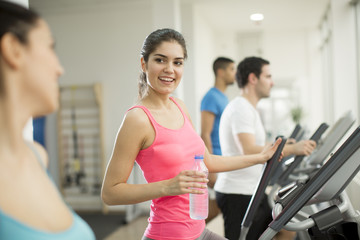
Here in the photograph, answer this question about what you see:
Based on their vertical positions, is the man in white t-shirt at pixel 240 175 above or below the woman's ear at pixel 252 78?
below

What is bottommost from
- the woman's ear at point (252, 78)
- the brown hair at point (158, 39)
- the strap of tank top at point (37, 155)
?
the strap of tank top at point (37, 155)

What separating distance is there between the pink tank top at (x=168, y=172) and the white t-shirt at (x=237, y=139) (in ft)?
2.60

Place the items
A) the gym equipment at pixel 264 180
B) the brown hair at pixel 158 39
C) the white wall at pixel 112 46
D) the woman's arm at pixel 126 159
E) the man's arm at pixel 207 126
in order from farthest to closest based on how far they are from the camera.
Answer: the white wall at pixel 112 46
the man's arm at pixel 207 126
the gym equipment at pixel 264 180
the brown hair at pixel 158 39
the woman's arm at pixel 126 159

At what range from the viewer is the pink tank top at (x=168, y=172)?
135 cm

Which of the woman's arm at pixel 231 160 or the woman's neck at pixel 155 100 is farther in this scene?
the woman's arm at pixel 231 160

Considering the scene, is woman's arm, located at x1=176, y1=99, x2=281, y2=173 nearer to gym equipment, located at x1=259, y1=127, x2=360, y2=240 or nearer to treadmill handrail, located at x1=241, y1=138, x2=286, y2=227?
treadmill handrail, located at x1=241, y1=138, x2=286, y2=227

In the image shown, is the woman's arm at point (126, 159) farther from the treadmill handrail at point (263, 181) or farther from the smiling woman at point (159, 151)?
the treadmill handrail at point (263, 181)

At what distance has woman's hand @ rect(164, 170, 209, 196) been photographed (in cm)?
118

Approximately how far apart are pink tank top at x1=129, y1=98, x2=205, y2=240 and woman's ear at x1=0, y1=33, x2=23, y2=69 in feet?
2.49

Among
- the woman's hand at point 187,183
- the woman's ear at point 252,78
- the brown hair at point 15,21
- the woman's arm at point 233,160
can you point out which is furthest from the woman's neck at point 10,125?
the woman's ear at point 252,78

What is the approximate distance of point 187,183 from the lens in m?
1.18

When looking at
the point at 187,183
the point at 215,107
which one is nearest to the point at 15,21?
the point at 187,183

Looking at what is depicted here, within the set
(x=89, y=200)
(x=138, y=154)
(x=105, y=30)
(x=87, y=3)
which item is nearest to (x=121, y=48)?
(x=105, y=30)

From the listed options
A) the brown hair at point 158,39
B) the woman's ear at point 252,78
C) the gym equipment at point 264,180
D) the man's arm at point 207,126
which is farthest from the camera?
the man's arm at point 207,126
